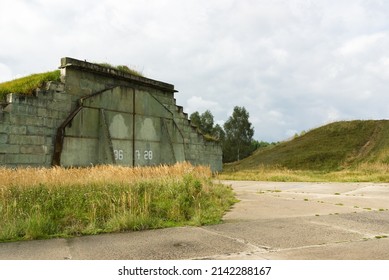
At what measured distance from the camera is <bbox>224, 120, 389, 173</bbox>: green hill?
38.0 meters

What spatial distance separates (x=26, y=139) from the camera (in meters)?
13.4

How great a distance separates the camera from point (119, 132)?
1678cm

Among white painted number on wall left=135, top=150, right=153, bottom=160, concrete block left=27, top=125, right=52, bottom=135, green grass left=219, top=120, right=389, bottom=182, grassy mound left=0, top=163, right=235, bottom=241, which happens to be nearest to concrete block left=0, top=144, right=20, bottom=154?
concrete block left=27, top=125, right=52, bottom=135

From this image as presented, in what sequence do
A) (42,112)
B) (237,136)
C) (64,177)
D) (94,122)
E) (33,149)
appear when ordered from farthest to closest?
(237,136) < (94,122) < (42,112) < (33,149) < (64,177)

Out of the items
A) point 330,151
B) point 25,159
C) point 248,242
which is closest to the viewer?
point 248,242

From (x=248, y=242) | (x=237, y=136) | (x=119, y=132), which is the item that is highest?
(x=237, y=136)

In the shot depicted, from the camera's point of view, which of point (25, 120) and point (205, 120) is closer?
point (25, 120)

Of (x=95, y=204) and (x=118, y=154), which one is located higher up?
(x=118, y=154)

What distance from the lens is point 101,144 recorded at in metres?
15.9

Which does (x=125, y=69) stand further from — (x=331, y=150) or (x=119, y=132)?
(x=331, y=150)

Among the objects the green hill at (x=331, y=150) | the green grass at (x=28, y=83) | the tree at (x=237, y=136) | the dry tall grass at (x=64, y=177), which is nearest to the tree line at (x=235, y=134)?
the tree at (x=237, y=136)

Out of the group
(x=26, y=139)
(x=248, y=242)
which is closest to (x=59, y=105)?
(x=26, y=139)

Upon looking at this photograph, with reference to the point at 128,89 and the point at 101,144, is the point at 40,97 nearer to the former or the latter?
the point at 101,144

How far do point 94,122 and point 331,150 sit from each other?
1272 inches
